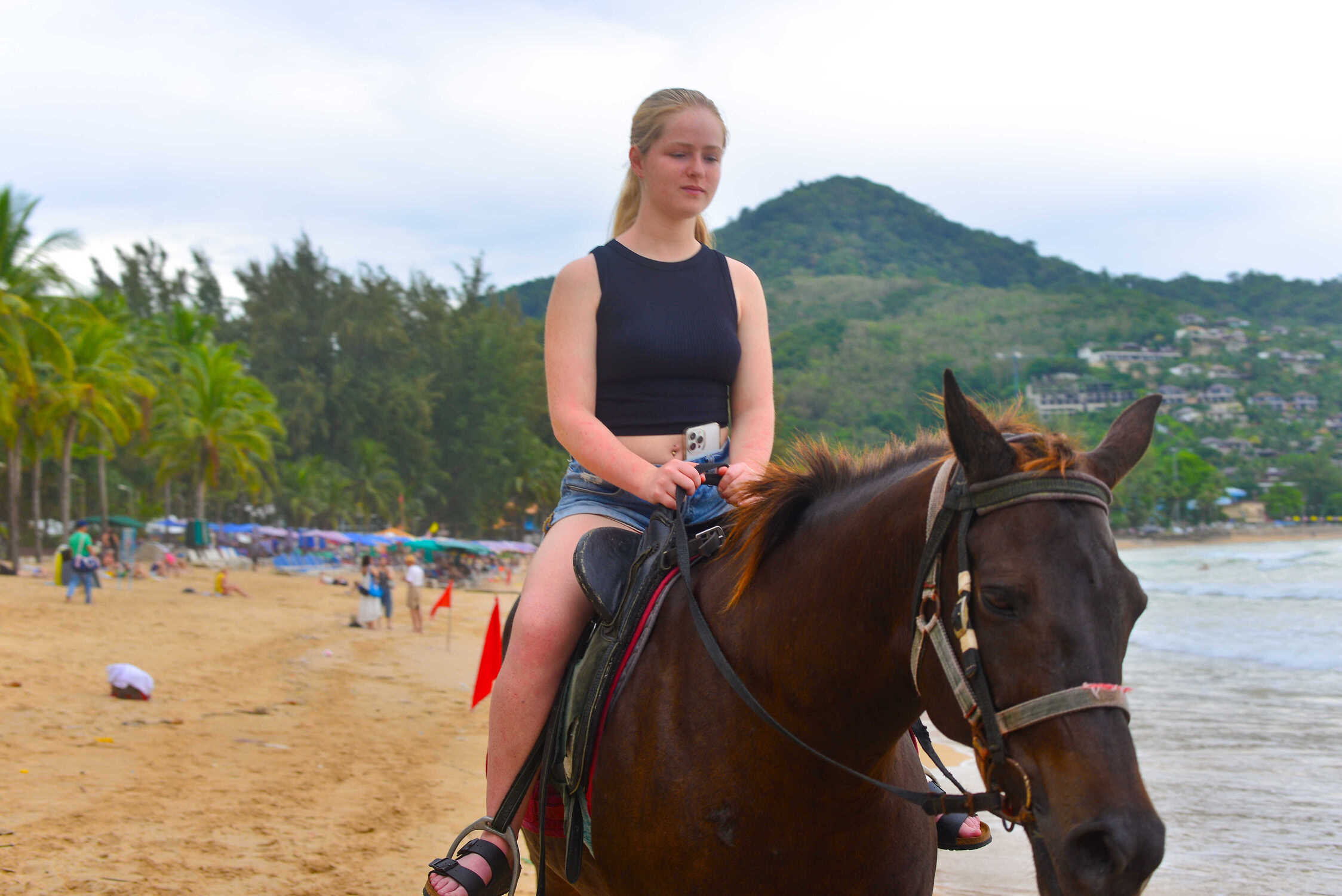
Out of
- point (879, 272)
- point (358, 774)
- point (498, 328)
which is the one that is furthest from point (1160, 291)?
point (358, 774)

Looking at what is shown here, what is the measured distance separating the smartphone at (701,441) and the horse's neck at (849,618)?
0.57 m

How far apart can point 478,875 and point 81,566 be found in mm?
20618

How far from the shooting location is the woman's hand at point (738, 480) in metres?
2.46

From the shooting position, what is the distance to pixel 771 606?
2.22 m

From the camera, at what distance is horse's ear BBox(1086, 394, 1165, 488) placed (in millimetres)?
1779

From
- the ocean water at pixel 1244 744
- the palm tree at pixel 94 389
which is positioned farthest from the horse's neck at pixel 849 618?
the palm tree at pixel 94 389

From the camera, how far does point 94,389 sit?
101 feet

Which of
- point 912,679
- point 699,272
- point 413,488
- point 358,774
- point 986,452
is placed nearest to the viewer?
point 986,452

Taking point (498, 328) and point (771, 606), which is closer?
point (771, 606)

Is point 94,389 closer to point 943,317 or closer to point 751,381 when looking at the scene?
point 751,381

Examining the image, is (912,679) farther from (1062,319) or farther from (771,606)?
(1062,319)

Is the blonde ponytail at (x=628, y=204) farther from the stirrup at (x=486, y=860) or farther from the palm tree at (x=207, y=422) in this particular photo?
the palm tree at (x=207, y=422)

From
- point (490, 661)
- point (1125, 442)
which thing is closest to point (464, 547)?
point (490, 661)

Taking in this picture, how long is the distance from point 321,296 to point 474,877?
6744 cm
